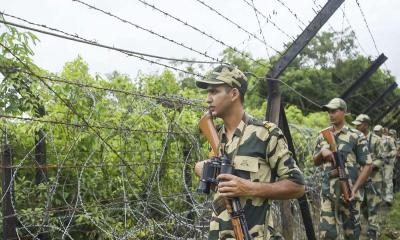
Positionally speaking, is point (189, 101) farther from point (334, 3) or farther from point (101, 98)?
point (334, 3)

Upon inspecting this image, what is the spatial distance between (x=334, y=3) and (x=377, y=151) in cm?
588

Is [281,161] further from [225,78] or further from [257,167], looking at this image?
[225,78]

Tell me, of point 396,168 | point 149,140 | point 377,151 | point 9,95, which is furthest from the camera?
point 396,168

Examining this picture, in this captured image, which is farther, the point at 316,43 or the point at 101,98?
the point at 316,43

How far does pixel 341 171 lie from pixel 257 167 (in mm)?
2671

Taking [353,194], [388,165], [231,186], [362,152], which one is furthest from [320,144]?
[388,165]

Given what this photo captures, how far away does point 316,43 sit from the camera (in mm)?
32750

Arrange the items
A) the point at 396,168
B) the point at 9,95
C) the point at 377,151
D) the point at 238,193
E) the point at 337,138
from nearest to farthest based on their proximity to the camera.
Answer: the point at 238,193, the point at 9,95, the point at 337,138, the point at 377,151, the point at 396,168

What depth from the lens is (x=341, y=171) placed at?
4.84 meters

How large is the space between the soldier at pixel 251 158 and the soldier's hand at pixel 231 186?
0.08m

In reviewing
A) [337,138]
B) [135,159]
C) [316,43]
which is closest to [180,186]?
[135,159]

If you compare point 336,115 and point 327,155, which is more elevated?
point 336,115

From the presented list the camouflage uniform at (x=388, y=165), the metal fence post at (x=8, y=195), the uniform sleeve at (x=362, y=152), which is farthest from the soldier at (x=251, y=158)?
the camouflage uniform at (x=388, y=165)

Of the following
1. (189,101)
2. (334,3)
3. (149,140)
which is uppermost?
(334,3)
